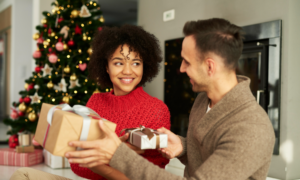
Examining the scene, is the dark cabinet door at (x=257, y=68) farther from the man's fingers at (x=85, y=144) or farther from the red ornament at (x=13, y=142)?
the red ornament at (x=13, y=142)

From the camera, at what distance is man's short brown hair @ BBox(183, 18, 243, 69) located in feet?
3.21

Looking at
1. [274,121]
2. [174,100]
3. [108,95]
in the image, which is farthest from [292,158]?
[108,95]

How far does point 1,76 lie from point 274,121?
5.60 metres

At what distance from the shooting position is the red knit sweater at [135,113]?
1.41 metres

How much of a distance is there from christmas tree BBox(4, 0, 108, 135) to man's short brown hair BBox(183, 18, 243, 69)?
90.8 inches

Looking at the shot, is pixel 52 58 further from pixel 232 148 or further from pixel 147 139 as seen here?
pixel 232 148

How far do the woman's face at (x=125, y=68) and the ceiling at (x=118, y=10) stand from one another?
5.18 metres

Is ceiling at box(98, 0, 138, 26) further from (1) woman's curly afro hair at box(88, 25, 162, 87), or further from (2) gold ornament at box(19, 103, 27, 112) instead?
(1) woman's curly afro hair at box(88, 25, 162, 87)

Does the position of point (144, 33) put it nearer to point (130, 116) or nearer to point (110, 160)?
point (130, 116)

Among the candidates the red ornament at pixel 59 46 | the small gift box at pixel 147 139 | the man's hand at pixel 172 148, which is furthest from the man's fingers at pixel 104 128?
the red ornament at pixel 59 46

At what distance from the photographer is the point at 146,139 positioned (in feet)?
3.08

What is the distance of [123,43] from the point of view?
1421 mm

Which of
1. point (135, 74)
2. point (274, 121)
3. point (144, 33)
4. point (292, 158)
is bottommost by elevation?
point (292, 158)

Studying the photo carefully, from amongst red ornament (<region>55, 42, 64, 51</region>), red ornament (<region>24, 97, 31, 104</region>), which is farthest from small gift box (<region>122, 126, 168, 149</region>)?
red ornament (<region>24, 97, 31, 104</region>)
